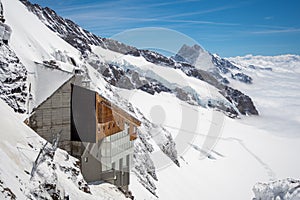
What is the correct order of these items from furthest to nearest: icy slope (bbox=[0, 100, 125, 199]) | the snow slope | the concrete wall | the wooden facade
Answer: the snow slope
the wooden facade
the concrete wall
icy slope (bbox=[0, 100, 125, 199])

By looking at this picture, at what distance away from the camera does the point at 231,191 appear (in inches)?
1880

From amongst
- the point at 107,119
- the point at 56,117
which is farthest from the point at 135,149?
the point at 56,117

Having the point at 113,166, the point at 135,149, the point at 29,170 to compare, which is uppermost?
the point at 29,170

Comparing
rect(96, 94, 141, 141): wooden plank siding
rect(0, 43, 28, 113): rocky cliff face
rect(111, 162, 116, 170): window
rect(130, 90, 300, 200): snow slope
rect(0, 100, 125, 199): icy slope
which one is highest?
rect(0, 43, 28, 113): rocky cliff face

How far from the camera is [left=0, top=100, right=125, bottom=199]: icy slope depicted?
9197mm

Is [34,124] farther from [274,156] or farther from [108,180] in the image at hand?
[274,156]

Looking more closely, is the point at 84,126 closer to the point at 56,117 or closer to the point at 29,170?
the point at 56,117

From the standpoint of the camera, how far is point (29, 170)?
10.3 metres

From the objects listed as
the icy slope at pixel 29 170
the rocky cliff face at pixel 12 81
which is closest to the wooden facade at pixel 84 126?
the rocky cliff face at pixel 12 81

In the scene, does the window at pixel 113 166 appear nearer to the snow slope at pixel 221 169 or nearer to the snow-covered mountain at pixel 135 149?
the snow-covered mountain at pixel 135 149

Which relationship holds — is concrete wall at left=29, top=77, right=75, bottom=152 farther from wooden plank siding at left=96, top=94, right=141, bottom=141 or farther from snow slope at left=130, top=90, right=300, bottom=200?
snow slope at left=130, top=90, right=300, bottom=200

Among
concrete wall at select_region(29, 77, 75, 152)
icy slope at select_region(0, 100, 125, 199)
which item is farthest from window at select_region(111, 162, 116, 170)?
icy slope at select_region(0, 100, 125, 199)

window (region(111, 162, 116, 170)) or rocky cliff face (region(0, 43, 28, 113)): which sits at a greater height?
rocky cliff face (region(0, 43, 28, 113))

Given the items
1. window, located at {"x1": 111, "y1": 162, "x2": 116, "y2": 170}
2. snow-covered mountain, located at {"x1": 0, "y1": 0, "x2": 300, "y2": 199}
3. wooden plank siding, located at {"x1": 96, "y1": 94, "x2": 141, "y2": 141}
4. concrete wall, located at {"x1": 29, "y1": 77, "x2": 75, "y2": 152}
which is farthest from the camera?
window, located at {"x1": 111, "y1": 162, "x2": 116, "y2": 170}
